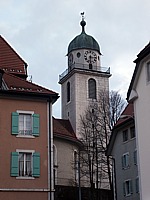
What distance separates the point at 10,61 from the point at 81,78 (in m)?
40.0

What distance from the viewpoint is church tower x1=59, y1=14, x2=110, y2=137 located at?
79375 mm

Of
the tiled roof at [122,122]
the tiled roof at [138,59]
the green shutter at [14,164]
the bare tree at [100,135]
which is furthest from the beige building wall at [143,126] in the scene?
the bare tree at [100,135]

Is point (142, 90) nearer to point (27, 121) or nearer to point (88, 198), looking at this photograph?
point (27, 121)

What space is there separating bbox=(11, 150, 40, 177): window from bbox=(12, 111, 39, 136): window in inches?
53.5

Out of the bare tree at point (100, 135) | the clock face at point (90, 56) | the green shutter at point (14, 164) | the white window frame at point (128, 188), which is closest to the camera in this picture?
the green shutter at point (14, 164)

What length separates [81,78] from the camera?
269ft

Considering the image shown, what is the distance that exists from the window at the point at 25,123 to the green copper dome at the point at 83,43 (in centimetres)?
5600

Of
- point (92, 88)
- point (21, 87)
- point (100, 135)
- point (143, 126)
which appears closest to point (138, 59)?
point (143, 126)

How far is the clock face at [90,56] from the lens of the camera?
86.5m

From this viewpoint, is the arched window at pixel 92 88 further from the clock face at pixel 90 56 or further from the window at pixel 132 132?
the window at pixel 132 132

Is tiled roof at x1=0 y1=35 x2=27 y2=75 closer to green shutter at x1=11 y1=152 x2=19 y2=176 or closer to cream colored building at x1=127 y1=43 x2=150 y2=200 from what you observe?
green shutter at x1=11 y1=152 x2=19 y2=176

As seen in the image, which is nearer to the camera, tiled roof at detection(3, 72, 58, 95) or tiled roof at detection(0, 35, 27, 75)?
tiled roof at detection(3, 72, 58, 95)

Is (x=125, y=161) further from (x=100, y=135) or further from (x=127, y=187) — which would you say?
(x=100, y=135)

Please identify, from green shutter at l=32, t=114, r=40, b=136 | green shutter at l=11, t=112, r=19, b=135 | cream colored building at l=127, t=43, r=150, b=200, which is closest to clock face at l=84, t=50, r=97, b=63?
green shutter at l=32, t=114, r=40, b=136
